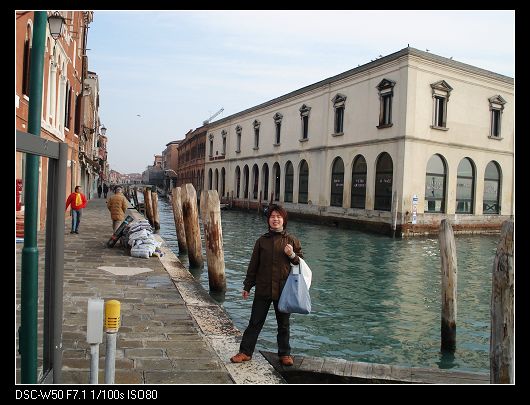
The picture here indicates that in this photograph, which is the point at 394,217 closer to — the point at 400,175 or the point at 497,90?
the point at 400,175

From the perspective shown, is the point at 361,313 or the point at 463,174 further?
Answer: the point at 463,174

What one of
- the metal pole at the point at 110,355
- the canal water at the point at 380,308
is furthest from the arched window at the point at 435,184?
the metal pole at the point at 110,355

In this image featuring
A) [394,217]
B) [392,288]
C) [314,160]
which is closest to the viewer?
[392,288]

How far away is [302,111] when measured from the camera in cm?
3269

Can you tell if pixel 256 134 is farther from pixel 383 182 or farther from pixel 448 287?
pixel 448 287

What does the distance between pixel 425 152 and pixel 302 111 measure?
34.8 ft

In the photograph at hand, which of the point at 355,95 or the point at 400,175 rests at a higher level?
the point at 355,95

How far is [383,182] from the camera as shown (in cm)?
2489

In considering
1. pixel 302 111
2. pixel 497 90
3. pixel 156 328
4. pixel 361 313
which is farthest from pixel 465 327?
pixel 302 111

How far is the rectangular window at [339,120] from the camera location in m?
28.6

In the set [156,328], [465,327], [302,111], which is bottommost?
[465,327]

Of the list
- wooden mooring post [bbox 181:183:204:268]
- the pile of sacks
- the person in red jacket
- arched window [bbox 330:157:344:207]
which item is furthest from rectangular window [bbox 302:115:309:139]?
the pile of sacks

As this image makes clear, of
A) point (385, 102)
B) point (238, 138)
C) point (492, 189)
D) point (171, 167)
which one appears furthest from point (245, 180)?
point (171, 167)

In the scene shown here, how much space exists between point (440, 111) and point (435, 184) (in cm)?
354
